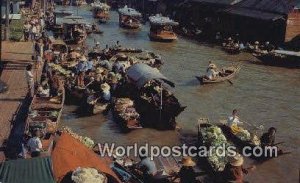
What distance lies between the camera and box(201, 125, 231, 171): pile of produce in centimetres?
1675

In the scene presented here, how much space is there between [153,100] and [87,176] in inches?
409

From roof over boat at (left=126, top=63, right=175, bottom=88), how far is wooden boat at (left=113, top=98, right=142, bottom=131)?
1.10 meters

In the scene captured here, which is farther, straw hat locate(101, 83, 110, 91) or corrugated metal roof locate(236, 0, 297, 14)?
corrugated metal roof locate(236, 0, 297, 14)

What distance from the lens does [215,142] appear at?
18469 millimetres

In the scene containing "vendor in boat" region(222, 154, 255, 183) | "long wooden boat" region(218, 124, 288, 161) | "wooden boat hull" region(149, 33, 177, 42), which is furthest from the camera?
"wooden boat hull" region(149, 33, 177, 42)

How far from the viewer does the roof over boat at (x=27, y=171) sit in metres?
11.2

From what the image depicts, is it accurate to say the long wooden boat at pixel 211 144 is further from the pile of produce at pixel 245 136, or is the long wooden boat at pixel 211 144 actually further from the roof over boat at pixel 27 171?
the roof over boat at pixel 27 171

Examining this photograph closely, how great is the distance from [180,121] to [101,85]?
4.49 meters

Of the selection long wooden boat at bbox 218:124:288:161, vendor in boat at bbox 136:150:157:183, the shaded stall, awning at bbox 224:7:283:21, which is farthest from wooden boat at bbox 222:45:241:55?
vendor in boat at bbox 136:150:157:183

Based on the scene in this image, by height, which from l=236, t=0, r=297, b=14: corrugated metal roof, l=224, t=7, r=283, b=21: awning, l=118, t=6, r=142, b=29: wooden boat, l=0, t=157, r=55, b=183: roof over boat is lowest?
l=0, t=157, r=55, b=183: roof over boat

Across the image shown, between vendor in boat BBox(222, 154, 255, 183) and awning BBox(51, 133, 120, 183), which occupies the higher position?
awning BBox(51, 133, 120, 183)

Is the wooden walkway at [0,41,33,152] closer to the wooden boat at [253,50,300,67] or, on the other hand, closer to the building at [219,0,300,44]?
the wooden boat at [253,50,300,67]

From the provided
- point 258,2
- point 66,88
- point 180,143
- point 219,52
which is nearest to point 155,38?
point 219,52

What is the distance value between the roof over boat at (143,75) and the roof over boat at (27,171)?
11301mm
